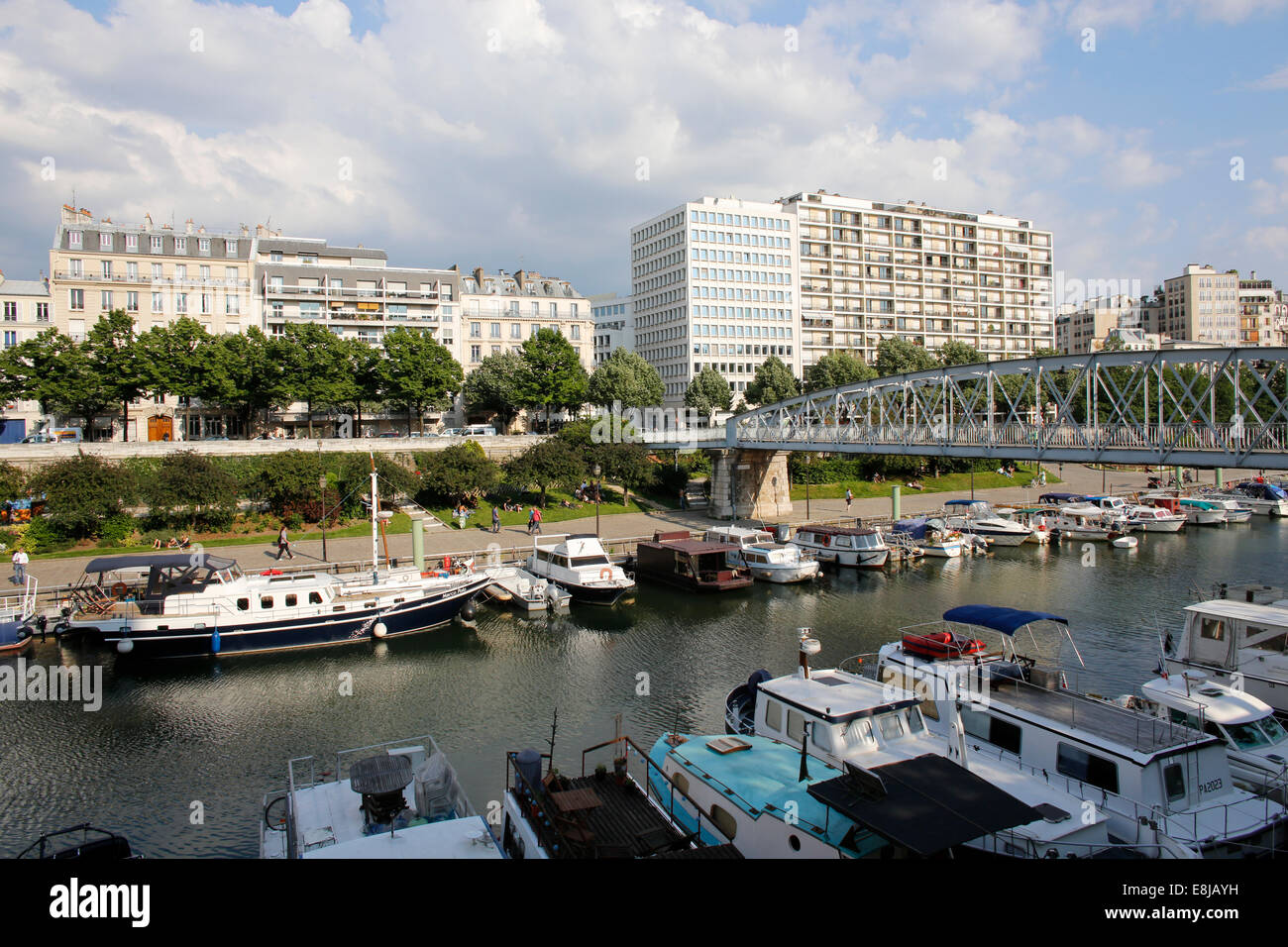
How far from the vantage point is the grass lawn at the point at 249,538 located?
38062mm

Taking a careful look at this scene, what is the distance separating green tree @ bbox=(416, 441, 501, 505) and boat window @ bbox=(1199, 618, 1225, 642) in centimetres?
3678

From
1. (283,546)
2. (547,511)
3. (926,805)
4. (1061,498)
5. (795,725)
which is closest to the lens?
(926,805)

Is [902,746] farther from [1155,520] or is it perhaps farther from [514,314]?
[514,314]

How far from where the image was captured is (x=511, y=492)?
2095 inches

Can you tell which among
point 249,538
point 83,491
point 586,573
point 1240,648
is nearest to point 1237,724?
point 1240,648

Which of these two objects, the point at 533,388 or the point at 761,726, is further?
the point at 533,388

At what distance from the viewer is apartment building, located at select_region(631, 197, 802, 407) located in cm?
9669

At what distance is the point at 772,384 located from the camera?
80.9 metres

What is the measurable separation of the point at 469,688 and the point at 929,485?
52606 millimetres

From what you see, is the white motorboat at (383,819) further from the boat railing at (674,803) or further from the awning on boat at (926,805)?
the awning on boat at (926,805)
